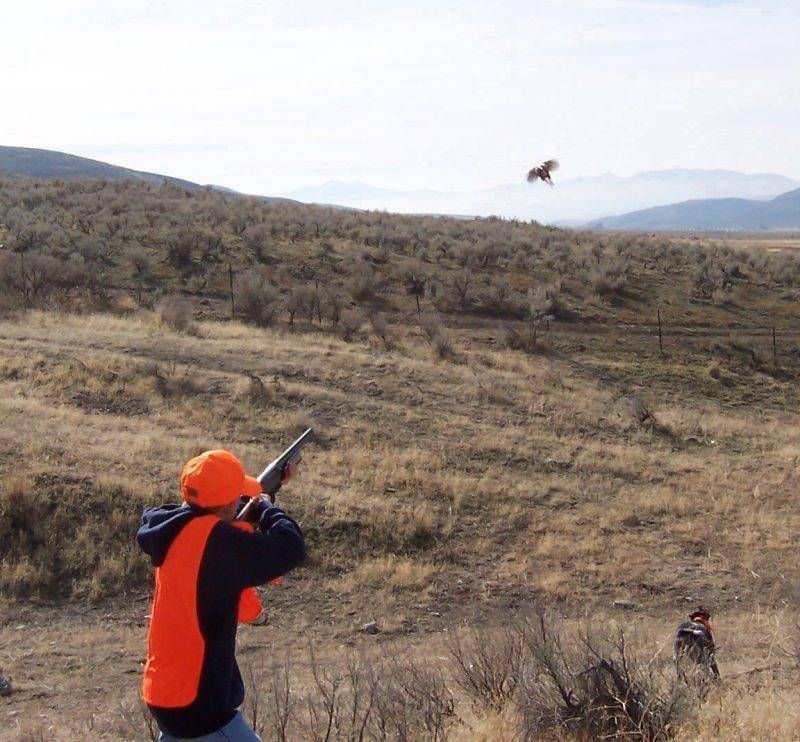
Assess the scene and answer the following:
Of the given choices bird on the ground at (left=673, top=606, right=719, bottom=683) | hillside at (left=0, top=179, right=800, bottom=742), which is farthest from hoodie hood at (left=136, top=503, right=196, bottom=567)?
bird on the ground at (left=673, top=606, right=719, bottom=683)

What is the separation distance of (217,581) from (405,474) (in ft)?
32.5

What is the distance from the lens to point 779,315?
99.3 feet

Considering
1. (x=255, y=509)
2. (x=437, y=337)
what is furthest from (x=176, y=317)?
(x=255, y=509)

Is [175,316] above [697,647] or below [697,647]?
above

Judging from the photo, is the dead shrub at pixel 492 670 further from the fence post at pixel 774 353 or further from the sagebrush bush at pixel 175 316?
the fence post at pixel 774 353

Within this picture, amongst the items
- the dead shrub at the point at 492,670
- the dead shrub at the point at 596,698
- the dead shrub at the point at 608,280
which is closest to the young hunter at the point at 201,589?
the dead shrub at the point at 596,698

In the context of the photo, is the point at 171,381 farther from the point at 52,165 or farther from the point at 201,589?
the point at 52,165

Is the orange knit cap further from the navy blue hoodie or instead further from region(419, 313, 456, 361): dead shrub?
region(419, 313, 456, 361): dead shrub

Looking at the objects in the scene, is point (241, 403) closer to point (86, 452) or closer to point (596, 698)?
point (86, 452)

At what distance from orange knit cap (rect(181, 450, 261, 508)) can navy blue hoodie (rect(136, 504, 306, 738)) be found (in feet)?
0.25

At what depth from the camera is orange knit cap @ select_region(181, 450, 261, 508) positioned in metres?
3.19

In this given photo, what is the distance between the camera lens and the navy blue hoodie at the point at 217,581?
317 cm

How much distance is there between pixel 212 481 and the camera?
10.5 feet

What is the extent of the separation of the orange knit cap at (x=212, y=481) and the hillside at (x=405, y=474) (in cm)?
169
